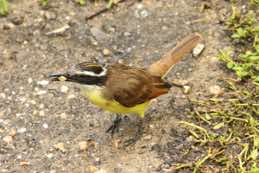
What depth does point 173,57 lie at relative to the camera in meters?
7.59

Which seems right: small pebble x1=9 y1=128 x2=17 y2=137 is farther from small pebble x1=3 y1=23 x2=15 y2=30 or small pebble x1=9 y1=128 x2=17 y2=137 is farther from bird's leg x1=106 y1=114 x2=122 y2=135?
small pebble x1=3 y1=23 x2=15 y2=30

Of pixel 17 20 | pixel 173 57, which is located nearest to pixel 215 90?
pixel 173 57

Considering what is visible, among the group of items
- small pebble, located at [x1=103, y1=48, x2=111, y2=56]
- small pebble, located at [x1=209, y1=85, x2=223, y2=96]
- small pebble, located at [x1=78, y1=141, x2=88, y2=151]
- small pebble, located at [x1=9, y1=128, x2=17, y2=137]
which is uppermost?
small pebble, located at [x1=209, y1=85, x2=223, y2=96]

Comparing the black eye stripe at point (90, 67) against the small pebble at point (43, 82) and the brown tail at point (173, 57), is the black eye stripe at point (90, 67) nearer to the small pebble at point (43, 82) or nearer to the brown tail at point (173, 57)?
the brown tail at point (173, 57)

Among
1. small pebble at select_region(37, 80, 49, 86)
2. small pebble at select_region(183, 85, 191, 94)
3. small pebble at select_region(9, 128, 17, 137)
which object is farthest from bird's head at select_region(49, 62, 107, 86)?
small pebble at select_region(183, 85, 191, 94)

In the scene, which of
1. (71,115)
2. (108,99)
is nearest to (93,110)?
(71,115)

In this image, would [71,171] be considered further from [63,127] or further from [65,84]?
[65,84]

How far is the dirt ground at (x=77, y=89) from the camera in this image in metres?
7.11

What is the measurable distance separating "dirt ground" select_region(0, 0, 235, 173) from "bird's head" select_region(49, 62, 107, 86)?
0.85m

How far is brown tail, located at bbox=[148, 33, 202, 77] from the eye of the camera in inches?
296

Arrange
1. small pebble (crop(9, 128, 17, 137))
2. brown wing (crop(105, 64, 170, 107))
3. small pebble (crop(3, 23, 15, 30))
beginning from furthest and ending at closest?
1. small pebble (crop(3, 23, 15, 30))
2. small pebble (crop(9, 128, 17, 137))
3. brown wing (crop(105, 64, 170, 107))

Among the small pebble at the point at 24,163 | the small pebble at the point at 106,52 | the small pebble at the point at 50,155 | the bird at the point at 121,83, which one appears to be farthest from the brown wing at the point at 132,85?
the small pebble at the point at 24,163

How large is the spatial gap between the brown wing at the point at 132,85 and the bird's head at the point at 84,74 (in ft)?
0.55

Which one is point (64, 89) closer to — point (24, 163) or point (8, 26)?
point (24, 163)
